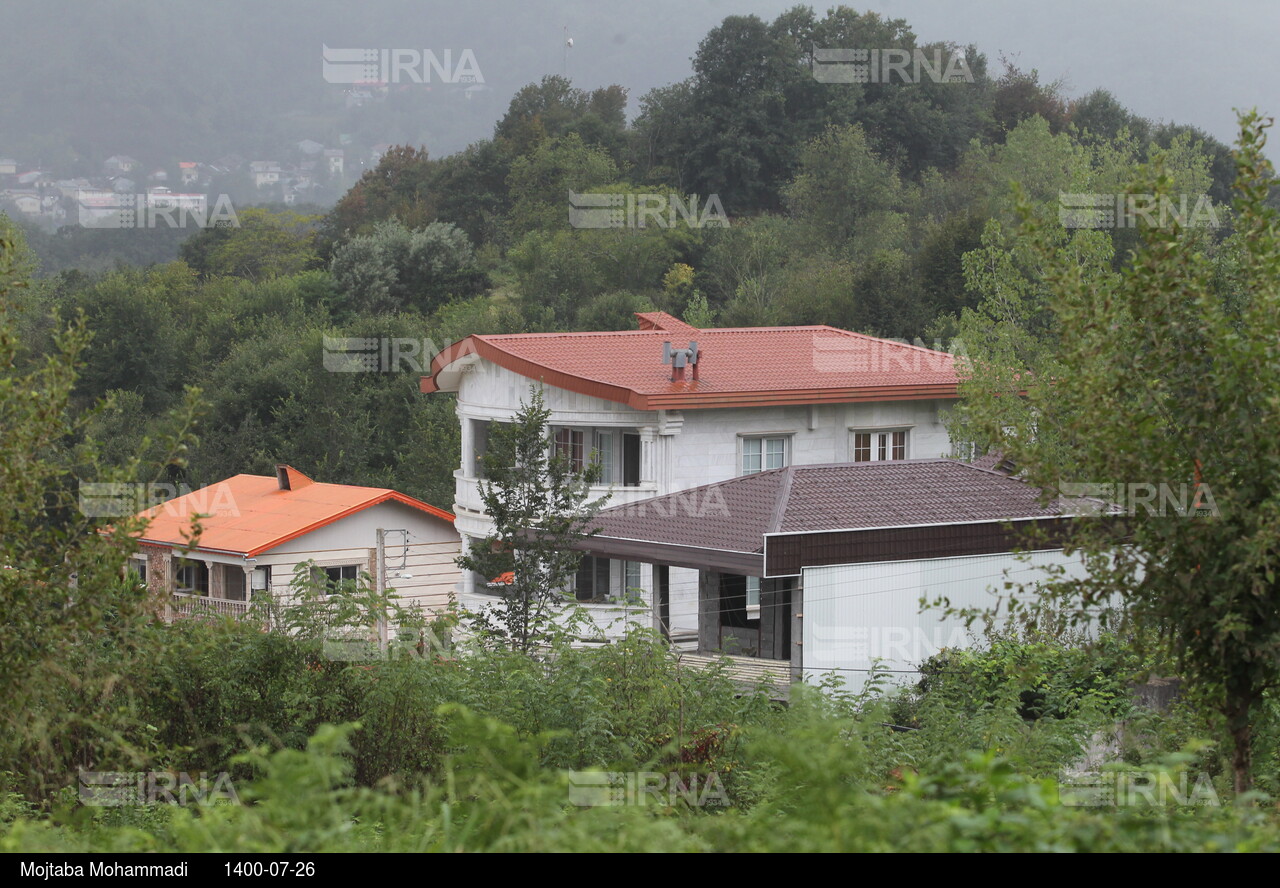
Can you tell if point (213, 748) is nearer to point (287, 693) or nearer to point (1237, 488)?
point (287, 693)

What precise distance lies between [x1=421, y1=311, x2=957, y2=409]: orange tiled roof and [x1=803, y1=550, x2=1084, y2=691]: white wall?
7.35 meters

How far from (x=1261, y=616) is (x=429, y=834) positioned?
4.65 meters

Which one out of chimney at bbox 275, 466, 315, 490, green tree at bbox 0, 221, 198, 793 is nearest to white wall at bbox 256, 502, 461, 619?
chimney at bbox 275, 466, 315, 490

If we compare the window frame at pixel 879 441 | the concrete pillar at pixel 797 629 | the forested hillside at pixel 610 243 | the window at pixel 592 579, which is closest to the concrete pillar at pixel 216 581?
the forested hillside at pixel 610 243

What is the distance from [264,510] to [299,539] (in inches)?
97.3

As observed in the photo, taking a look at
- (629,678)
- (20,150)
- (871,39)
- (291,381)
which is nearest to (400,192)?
(871,39)

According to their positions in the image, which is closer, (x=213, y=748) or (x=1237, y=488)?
(x=1237, y=488)

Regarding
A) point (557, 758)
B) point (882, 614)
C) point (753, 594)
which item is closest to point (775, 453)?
point (753, 594)

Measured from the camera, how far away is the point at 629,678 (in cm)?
1267

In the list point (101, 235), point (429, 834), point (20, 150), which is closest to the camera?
point (429, 834)

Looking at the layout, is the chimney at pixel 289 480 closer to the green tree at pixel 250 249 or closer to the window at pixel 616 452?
the window at pixel 616 452

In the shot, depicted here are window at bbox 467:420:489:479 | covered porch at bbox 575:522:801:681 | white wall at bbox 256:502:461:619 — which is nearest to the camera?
covered porch at bbox 575:522:801:681

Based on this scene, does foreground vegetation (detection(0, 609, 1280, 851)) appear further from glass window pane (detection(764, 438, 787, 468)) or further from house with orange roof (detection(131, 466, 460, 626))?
house with orange roof (detection(131, 466, 460, 626))

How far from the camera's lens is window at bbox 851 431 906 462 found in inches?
1145
